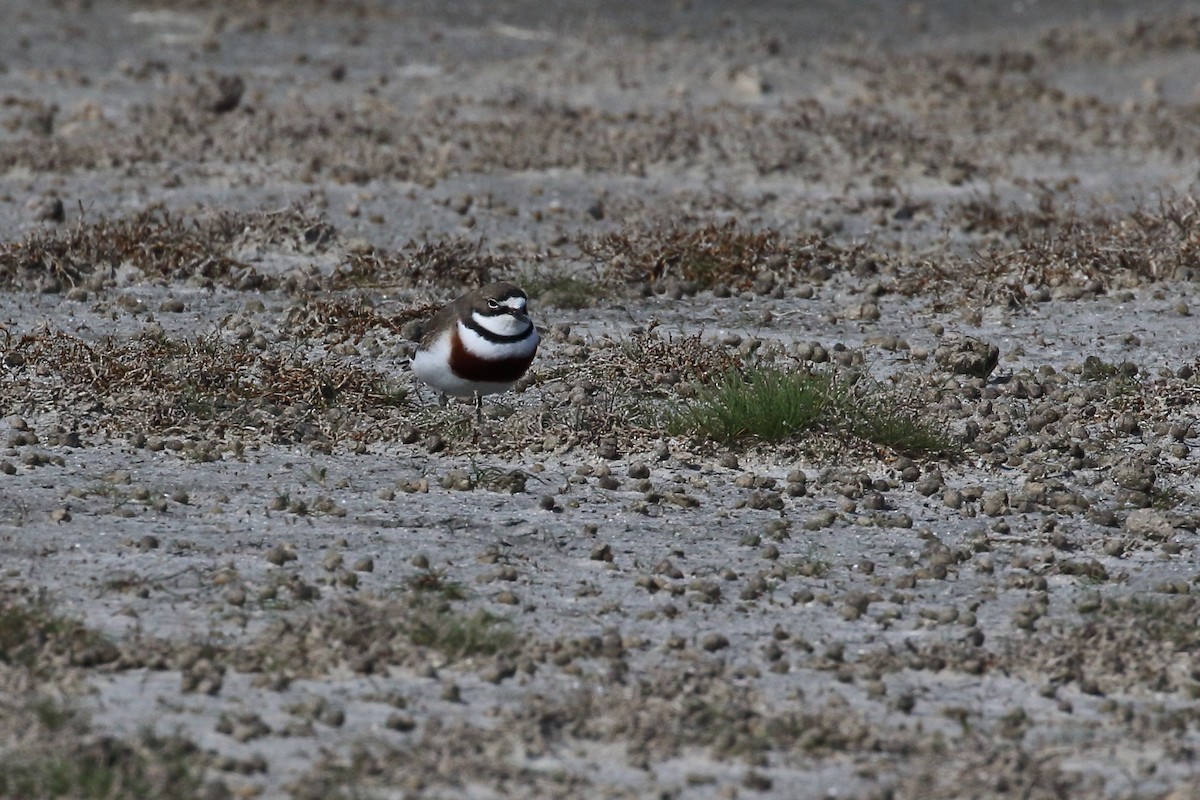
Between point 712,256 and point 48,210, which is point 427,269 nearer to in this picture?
point 712,256

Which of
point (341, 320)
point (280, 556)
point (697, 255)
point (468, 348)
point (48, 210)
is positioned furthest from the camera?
point (48, 210)

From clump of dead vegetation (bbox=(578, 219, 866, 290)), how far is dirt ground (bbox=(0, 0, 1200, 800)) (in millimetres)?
34

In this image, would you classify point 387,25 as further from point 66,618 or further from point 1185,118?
point 66,618

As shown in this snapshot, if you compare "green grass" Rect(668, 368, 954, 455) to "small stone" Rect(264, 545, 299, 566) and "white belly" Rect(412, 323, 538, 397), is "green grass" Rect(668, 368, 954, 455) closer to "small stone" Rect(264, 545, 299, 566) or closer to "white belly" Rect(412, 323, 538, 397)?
"white belly" Rect(412, 323, 538, 397)

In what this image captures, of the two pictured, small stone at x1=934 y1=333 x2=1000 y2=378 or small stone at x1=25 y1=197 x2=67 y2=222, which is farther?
small stone at x1=25 y1=197 x2=67 y2=222

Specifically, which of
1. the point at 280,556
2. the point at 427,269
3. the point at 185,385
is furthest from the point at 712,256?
the point at 280,556

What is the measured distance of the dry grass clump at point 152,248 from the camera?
9.52 m

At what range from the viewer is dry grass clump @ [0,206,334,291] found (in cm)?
Result: 952

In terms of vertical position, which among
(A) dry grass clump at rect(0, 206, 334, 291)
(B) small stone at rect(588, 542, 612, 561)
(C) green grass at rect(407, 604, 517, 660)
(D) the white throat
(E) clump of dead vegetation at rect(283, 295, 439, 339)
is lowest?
(A) dry grass clump at rect(0, 206, 334, 291)

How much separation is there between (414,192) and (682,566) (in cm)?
600

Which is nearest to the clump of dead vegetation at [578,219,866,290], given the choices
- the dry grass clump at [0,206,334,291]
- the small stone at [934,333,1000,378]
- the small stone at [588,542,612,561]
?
the small stone at [934,333,1000,378]

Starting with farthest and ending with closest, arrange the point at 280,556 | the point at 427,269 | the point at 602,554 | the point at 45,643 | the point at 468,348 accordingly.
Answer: the point at 427,269 → the point at 468,348 → the point at 602,554 → the point at 280,556 → the point at 45,643

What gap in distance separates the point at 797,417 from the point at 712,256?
8.82 ft

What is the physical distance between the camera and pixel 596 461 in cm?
735
